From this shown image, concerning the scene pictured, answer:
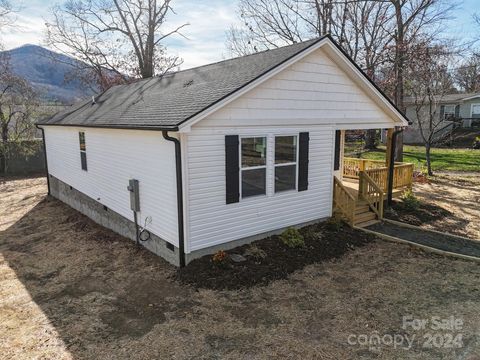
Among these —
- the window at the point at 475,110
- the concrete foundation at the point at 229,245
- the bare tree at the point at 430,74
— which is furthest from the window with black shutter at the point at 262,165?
the window at the point at 475,110

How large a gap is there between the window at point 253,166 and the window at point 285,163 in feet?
1.32

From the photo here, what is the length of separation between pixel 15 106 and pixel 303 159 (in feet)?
70.0

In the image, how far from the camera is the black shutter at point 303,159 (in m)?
8.56

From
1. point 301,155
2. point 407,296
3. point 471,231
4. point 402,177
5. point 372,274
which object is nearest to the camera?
point 407,296

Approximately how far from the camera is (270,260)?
7.30m

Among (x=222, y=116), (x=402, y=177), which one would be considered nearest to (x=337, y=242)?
(x=222, y=116)

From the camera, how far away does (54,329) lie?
5270mm

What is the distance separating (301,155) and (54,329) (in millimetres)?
6266

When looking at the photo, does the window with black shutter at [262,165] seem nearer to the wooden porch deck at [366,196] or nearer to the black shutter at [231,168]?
the black shutter at [231,168]

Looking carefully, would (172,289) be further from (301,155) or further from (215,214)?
(301,155)

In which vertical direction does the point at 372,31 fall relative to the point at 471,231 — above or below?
above

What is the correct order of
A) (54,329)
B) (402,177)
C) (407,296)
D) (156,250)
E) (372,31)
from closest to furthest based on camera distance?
(54,329) < (407,296) < (156,250) < (402,177) < (372,31)

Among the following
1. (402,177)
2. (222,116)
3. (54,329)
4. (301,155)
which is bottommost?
(54,329)

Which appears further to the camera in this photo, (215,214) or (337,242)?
(337,242)
